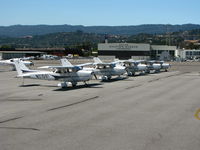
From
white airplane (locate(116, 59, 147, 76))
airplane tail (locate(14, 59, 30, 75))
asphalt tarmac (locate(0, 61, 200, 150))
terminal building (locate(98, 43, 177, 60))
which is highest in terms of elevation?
airplane tail (locate(14, 59, 30, 75))

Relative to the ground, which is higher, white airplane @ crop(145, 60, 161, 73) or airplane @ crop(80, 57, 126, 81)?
airplane @ crop(80, 57, 126, 81)

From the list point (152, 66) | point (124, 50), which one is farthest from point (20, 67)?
point (124, 50)

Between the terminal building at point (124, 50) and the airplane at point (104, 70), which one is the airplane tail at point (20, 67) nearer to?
the airplane at point (104, 70)

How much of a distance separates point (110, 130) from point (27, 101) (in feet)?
32.9

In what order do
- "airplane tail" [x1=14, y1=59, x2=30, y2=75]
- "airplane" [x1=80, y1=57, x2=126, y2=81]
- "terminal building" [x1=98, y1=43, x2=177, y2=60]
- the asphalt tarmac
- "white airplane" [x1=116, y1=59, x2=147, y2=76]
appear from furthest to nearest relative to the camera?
"terminal building" [x1=98, y1=43, x2=177, y2=60], "white airplane" [x1=116, y1=59, x2=147, y2=76], "airplane" [x1=80, y1=57, x2=126, y2=81], "airplane tail" [x1=14, y1=59, x2=30, y2=75], the asphalt tarmac

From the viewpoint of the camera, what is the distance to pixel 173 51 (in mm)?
138875

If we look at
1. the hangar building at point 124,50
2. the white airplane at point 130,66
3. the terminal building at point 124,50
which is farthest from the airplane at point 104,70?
the hangar building at point 124,50

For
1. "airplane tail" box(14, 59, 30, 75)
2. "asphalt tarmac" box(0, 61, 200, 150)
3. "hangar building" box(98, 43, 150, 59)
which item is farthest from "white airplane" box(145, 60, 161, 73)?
"hangar building" box(98, 43, 150, 59)

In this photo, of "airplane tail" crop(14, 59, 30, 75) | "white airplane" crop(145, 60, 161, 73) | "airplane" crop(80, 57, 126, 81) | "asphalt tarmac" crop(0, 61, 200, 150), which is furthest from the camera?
"white airplane" crop(145, 60, 161, 73)

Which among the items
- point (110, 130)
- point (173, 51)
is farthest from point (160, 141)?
point (173, 51)

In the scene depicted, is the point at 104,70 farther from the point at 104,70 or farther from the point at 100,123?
the point at 100,123

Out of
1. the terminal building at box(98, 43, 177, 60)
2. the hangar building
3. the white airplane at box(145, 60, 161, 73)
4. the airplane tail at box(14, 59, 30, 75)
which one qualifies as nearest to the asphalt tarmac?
the airplane tail at box(14, 59, 30, 75)

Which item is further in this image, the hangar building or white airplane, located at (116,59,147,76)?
the hangar building

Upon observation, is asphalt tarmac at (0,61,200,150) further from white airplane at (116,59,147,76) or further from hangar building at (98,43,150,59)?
hangar building at (98,43,150,59)
